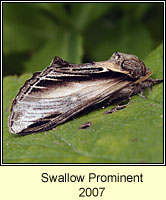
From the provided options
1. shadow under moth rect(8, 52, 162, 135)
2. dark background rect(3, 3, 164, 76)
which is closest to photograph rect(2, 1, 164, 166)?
shadow under moth rect(8, 52, 162, 135)

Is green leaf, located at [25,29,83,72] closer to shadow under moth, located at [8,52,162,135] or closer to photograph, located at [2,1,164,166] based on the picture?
photograph, located at [2,1,164,166]

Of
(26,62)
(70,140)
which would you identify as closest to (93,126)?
(70,140)

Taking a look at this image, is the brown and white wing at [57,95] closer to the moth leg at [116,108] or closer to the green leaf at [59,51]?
the moth leg at [116,108]

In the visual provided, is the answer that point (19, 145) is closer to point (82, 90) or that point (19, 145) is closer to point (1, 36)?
point (82, 90)

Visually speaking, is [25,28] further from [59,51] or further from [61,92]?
[61,92]

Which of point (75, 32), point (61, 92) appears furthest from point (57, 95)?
point (75, 32)

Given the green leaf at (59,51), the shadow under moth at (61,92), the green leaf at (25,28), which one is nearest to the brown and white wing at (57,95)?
the shadow under moth at (61,92)

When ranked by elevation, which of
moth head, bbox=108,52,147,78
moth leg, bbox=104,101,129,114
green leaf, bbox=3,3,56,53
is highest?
green leaf, bbox=3,3,56,53
